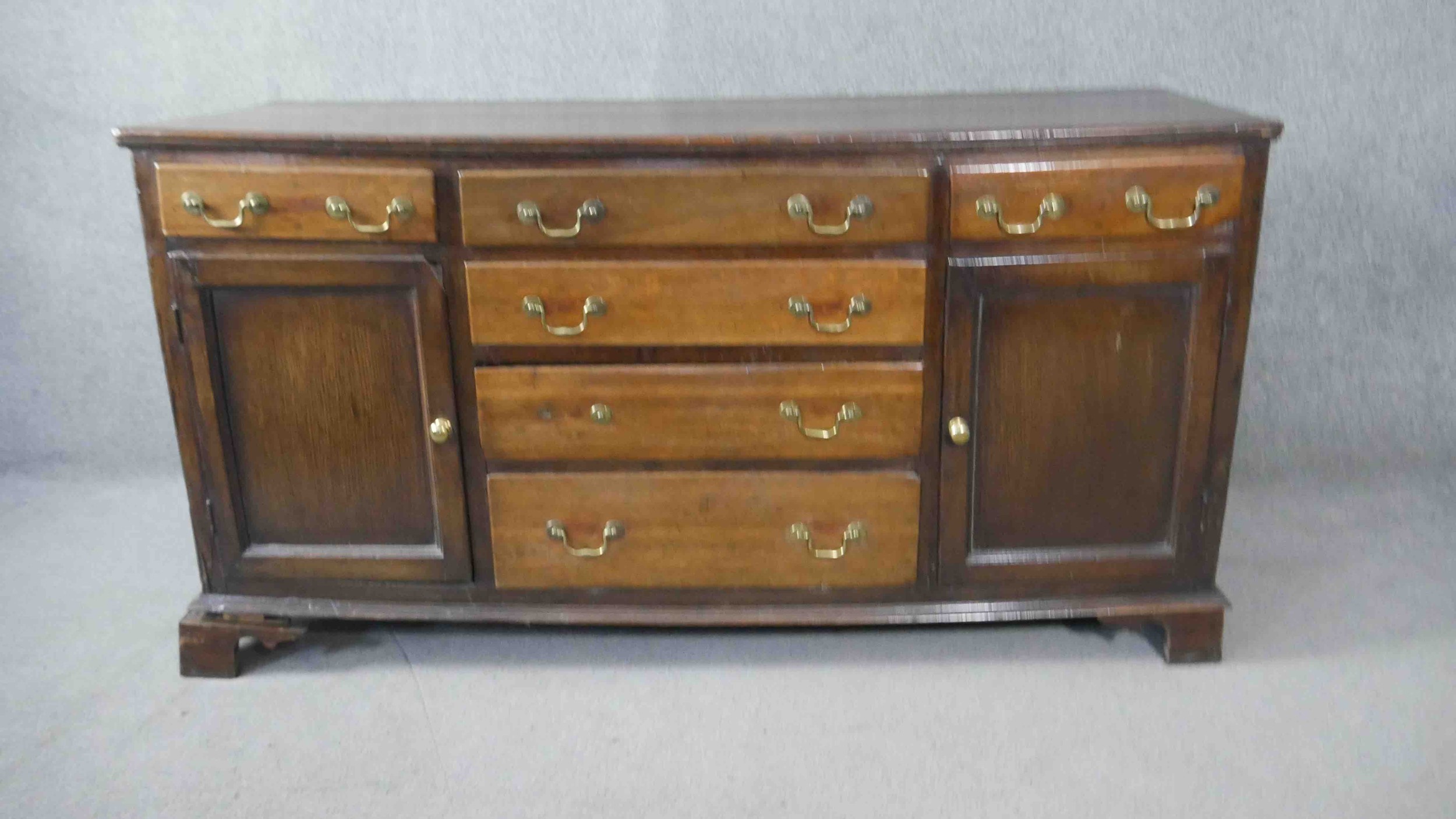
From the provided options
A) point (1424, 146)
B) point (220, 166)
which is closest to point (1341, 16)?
point (1424, 146)

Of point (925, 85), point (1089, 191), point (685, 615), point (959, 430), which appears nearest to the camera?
point (1089, 191)

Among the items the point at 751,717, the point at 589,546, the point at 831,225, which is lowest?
the point at 751,717

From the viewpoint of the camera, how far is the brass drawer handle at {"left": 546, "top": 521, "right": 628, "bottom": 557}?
5.66ft

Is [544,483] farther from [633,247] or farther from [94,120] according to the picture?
[94,120]

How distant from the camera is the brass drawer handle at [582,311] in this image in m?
1.60

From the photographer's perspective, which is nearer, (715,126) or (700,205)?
(700,205)

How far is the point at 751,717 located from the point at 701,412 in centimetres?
46

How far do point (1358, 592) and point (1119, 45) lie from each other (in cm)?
108

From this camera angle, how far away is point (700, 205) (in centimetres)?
156

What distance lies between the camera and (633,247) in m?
1.59

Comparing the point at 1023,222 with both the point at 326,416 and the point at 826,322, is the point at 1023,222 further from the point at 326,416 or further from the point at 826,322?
the point at 326,416

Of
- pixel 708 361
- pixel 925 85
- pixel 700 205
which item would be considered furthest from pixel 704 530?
pixel 925 85

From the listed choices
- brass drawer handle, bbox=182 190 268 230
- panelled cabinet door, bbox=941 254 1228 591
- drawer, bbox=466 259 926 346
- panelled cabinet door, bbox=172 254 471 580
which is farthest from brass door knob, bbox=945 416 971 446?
brass drawer handle, bbox=182 190 268 230

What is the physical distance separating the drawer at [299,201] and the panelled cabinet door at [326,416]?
0.14ft
